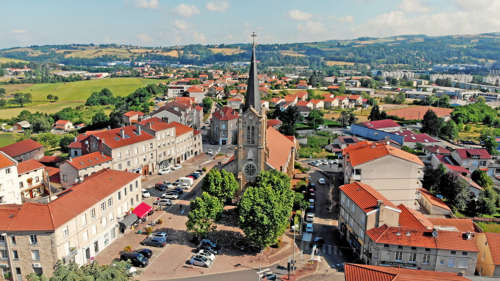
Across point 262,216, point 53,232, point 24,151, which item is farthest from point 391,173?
point 24,151

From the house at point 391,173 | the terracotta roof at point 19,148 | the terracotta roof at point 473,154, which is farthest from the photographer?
the terracotta roof at point 19,148

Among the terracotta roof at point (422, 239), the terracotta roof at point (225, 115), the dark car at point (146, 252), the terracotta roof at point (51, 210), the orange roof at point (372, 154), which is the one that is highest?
the terracotta roof at point (225, 115)

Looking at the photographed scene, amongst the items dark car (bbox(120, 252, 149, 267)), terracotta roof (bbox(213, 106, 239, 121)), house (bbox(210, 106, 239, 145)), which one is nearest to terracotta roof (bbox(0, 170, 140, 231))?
dark car (bbox(120, 252, 149, 267))

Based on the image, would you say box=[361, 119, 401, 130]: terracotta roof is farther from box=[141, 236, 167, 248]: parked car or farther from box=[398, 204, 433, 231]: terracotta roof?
box=[141, 236, 167, 248]: parked car

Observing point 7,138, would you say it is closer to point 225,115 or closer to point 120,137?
point 120,137

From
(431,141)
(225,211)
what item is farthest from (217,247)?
(431,141)

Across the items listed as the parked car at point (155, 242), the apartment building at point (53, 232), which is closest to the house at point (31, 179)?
the apartment building at point (53, 232)

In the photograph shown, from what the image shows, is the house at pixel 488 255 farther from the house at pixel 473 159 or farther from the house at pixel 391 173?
the house at pixel 473 159

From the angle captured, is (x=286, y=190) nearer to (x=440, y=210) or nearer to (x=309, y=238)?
(x=309, y=238)
